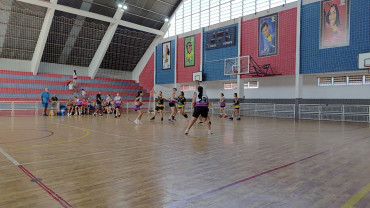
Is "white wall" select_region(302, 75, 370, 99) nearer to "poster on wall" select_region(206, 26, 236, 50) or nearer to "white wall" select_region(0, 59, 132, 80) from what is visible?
"poster on wall" select_region(206, 26, 236, 50)

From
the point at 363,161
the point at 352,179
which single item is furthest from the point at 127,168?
the point at 363,161

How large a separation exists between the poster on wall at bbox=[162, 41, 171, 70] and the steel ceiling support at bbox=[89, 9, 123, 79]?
5816mm

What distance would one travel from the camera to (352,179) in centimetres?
351

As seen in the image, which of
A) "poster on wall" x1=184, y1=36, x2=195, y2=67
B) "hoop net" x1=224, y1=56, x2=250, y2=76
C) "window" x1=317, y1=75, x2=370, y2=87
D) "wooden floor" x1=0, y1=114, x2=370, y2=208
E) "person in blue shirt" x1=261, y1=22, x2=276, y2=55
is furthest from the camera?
"poster on wall" x1=184, y1=36, x2=195, y2=67

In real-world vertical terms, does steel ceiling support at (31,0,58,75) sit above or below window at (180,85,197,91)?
above

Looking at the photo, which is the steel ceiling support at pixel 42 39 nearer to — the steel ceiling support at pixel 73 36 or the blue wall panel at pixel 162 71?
the steel ceiling support at pixel 73 36

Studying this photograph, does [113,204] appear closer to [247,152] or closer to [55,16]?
[247,152]

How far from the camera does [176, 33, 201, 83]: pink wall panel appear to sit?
24375 mm

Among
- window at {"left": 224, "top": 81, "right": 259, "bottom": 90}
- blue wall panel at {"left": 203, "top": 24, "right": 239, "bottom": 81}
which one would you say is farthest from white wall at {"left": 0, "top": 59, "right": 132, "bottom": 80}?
window at {"left": 224, "top": 81, "right": 259, "bottom": 90}

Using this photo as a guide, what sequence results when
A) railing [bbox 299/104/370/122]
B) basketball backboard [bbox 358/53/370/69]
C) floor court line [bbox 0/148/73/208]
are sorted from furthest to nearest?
railing [bbox 299/104/370/122], basketball backboard [bbox 358/53/370/69], floor court line [bbox 0/148/73/208]

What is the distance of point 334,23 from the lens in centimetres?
1606

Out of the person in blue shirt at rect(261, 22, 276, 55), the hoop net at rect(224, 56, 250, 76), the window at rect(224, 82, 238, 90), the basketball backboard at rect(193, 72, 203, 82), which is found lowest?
the window at rect(224, 82, 238, 90)

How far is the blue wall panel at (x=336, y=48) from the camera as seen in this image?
48.8 feet

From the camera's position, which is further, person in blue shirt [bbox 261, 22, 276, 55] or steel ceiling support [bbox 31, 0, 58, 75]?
steel ceiling support [bbox 31, 0, 58, 75]
